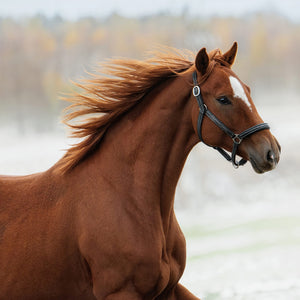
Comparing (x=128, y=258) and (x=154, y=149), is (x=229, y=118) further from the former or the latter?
(x=128, y=258)

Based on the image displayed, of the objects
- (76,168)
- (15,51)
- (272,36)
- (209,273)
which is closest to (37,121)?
(15,51)

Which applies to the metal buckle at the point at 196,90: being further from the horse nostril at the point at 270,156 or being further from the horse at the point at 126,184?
the horse nostril at the point at 270,156

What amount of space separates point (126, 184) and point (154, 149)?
9.6 inches

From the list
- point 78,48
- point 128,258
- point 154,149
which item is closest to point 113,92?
point 154,149

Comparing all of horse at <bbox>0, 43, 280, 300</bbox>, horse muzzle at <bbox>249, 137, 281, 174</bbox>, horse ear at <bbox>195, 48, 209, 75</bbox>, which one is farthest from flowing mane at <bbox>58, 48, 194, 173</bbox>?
Result: horse muzzle at <bbox>249, 137, 281, 174</bbox>

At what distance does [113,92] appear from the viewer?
290 centimetres

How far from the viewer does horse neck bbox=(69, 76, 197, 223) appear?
2.71 metres

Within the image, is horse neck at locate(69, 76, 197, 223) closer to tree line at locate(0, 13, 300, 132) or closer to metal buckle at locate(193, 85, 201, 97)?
metal buckle at locate(193, 85, 201, 97)

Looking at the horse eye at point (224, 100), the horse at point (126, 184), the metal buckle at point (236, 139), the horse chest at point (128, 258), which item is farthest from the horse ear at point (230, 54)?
A: the horse chest at point (128, 258)

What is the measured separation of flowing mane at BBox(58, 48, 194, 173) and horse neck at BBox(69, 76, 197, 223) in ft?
0.21

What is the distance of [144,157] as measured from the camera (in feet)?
9.02

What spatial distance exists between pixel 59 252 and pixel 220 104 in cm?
118

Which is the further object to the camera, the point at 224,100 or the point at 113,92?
the point at 113,92

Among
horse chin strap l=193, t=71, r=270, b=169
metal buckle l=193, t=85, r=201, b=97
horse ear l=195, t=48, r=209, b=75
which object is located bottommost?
horse chin strap l=193, t=71, r=270, b=169
